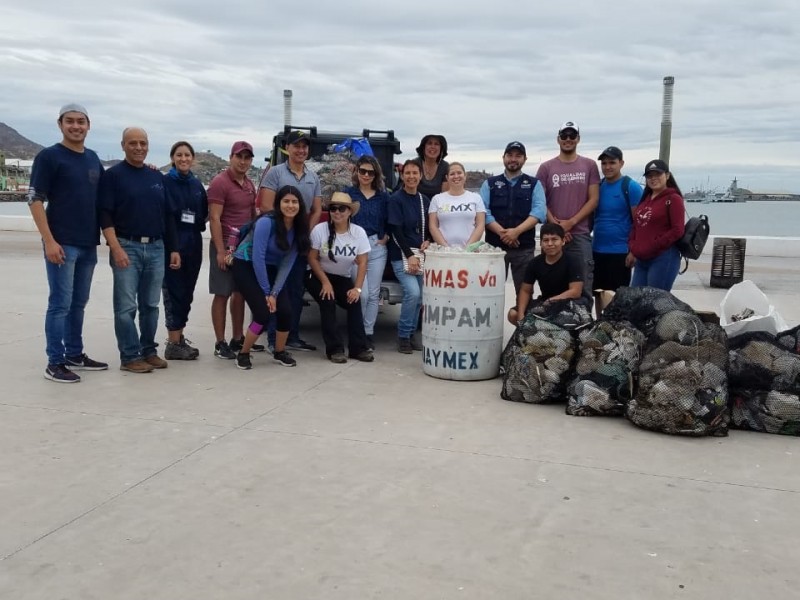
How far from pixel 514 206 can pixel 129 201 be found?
344 centimetres

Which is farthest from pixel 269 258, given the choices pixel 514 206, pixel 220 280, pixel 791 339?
pixel 791 339

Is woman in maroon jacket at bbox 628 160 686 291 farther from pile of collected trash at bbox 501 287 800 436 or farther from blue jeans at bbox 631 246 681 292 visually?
pile of collected trash at bbox 501 287 800 436

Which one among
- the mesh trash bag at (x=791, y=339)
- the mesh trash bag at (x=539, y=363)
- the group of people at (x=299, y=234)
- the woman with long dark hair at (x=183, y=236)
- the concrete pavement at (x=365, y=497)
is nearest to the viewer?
the concrete pavement at (x=365, y=497)

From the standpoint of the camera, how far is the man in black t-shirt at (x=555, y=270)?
6402 mm

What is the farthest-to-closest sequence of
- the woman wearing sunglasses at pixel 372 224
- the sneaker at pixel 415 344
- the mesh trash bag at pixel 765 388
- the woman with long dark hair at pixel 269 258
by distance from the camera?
the sneaker at pixel 415 344
the woman wearing sunglasses at pixel 372 224
the woman with long dark hair at pixel 269 258
the mesh trash bag at pixel 765 388

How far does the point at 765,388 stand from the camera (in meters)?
5.18

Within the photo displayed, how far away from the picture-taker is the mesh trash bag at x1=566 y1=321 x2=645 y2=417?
5.41m

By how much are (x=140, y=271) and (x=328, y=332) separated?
179 centimetres

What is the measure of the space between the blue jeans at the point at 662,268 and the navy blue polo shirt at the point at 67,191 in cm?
472

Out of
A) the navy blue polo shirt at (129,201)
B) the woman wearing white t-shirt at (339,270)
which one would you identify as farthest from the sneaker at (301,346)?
the navy blue polo shirt at (129,201)

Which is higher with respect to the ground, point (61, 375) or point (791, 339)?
point (791, 339)

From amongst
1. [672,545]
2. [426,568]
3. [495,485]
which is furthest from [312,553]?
[672,545]

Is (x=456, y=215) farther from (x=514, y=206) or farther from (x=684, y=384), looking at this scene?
(x=684, y=384)

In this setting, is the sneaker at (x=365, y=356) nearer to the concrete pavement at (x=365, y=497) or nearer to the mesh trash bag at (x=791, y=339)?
the concrete pavement at (x=365, y=497)
